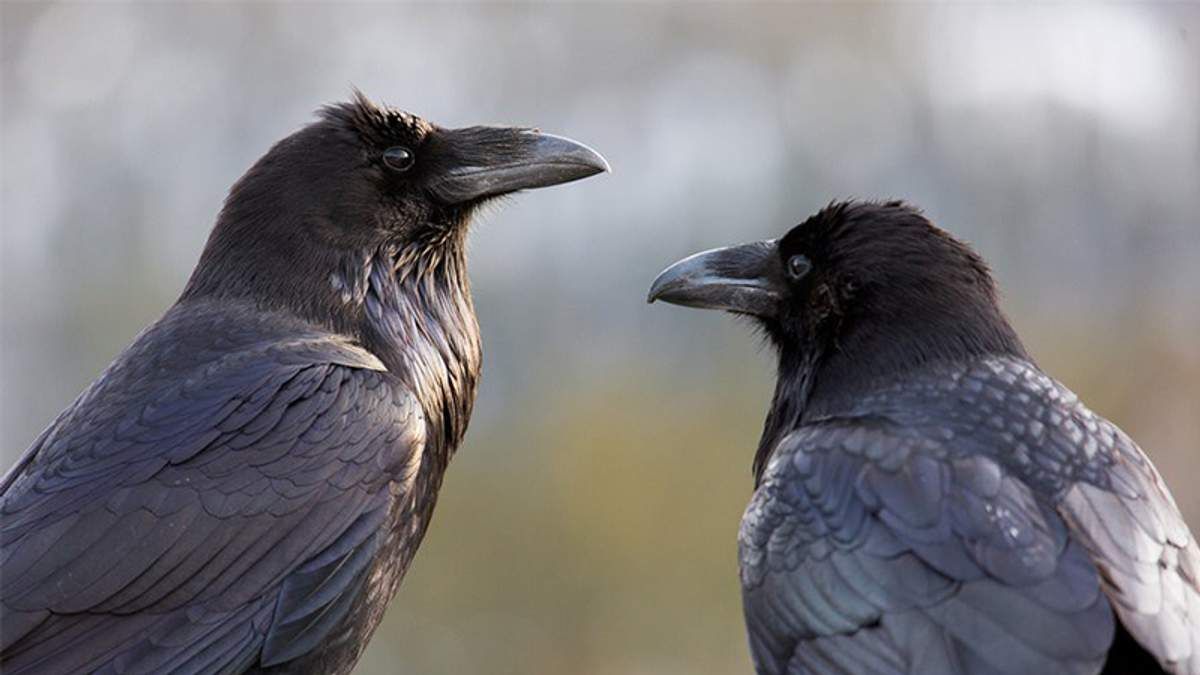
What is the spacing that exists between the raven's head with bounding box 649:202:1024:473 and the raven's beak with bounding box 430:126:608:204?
0.49 meters

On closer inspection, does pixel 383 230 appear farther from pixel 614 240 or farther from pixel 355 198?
pixel 614 240

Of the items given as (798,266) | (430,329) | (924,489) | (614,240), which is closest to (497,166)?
(430,329)

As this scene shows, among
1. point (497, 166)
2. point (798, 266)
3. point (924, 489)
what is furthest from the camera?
point (497, 166)

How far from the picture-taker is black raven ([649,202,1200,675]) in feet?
11.6

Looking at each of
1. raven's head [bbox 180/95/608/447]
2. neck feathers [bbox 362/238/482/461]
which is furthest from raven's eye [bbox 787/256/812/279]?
neck feathers [bbox 362/238/482/461]

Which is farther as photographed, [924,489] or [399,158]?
[399,158]

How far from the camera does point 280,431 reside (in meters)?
4.30

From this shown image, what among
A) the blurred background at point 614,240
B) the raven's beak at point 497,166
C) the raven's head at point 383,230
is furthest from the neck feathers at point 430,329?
the blurred background at point 614,240

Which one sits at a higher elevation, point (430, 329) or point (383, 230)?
point (383, 230)

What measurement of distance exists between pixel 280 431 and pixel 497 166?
1156 millimetres

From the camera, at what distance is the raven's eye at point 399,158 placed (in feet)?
16.0

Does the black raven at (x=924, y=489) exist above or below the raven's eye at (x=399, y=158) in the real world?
below

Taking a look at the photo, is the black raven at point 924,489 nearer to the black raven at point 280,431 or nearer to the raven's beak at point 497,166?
the raven's beak at point 497,166

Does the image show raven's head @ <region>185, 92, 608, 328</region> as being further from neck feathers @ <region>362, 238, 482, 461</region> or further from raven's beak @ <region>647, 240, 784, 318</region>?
raven's beak @ <region>647, 240, 784, 318</region>
